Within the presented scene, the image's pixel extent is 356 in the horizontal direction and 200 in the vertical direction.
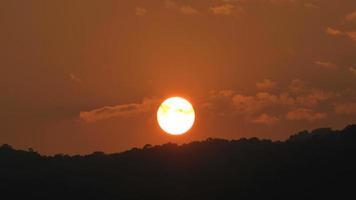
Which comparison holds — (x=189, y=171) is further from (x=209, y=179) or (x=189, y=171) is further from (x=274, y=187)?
(x=274, y=187)

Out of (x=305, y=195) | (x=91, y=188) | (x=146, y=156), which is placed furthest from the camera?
(x=146, y=156)

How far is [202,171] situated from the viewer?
11594 cm

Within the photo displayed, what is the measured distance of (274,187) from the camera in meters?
108

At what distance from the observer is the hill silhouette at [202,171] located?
108 meters

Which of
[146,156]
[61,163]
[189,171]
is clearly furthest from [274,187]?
[61,163]

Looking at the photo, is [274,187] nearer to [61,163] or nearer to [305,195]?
[305,195]

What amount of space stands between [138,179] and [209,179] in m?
9.50

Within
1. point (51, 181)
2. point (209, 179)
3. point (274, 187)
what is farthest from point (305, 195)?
point (51, 181)

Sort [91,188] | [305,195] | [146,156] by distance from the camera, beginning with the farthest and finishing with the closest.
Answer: [146,156], [91,188], [305,195]

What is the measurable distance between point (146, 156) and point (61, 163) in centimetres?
1239

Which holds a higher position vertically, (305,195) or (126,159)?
(126,159)

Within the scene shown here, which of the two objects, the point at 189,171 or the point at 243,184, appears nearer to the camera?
the point at 243,184

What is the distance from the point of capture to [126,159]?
406 feet

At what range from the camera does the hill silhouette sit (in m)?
108
